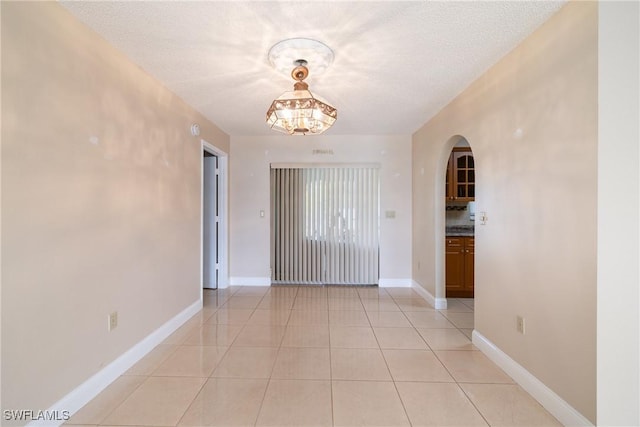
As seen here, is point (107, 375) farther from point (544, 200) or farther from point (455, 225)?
point (455, 225)

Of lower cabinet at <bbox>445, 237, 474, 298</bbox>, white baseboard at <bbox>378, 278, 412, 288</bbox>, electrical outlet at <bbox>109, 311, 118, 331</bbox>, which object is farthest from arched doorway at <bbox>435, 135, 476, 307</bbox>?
electrical outlet at <bbox>109, 311, 118, 331</bbox>

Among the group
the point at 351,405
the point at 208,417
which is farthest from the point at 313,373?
the point at 208,417

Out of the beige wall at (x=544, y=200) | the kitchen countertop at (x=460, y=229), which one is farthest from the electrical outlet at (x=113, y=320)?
the kitchen countertop at (x=460, y=229)

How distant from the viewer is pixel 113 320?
7.40ft

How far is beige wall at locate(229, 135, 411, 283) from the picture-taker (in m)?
5.07

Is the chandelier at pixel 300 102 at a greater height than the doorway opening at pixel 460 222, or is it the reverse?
the chandelier at pixel 300 102

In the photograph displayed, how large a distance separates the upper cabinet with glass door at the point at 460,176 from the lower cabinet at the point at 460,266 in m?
0.73

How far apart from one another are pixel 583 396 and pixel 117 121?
3.37 metres

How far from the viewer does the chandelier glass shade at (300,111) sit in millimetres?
2174

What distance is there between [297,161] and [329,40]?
Result: 3.02 metres

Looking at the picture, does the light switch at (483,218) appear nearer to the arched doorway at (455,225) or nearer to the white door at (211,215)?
the arched doorway at (455,225)

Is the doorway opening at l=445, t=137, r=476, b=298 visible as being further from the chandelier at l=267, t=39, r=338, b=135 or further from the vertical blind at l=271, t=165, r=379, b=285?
the chandelier at l=267, t=39, r=338, b=135

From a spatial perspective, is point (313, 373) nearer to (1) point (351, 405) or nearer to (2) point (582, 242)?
(1) point (351, 405)

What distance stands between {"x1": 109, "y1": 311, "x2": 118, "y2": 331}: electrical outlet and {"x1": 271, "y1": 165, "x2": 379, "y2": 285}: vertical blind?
3028 mm
